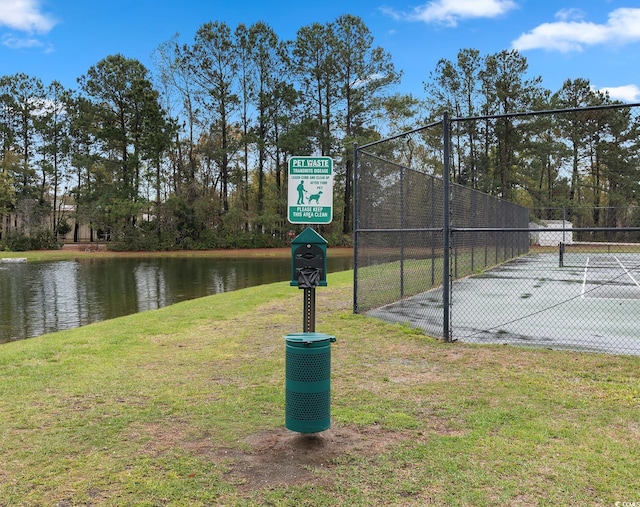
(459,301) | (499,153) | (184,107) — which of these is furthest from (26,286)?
(499,153)

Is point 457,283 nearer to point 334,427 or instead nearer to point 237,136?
point 334,427

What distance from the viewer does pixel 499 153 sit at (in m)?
41.9

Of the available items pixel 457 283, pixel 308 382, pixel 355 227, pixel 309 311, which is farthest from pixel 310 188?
pixel 457 283

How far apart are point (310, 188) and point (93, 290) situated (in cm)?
1382

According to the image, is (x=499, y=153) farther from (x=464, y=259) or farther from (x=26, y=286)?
(x=26, y=286)

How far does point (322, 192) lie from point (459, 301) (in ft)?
21.3

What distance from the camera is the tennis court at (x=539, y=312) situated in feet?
24.0

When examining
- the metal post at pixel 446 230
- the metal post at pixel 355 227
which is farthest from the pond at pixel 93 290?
the metal post at pixel 446 230

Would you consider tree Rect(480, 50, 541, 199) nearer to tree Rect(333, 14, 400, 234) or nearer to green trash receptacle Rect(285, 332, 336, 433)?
tree Rect(333, 14, 400, 234)

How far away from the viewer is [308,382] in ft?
12.3

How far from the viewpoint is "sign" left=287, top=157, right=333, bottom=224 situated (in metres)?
5.40

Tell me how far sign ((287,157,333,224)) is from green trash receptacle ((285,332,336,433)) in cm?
187

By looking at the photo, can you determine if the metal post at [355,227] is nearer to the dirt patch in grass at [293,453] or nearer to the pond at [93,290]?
the dirt patch in grass at [293,453]

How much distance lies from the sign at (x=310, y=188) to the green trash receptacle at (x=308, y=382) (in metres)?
1.87
